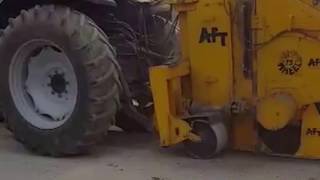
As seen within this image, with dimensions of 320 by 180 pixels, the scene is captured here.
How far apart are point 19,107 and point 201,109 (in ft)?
5.41

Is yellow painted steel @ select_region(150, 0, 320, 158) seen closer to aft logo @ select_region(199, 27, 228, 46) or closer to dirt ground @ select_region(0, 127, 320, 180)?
aft logo @ select_region(199, 27, 228, 46)

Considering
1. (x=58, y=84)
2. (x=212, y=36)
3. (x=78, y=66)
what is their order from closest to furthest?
(x=212, y=36)
(x=78, y=66)
(x=58, y=84)

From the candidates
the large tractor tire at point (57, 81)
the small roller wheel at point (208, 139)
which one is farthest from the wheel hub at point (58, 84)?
the small roller wheel at point (208, 139)

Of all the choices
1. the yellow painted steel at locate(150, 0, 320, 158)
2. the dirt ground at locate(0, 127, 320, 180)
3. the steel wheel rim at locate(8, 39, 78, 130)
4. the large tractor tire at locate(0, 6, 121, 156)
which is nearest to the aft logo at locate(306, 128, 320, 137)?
the yellow painted steel at locate(150, 0, 320, 158)

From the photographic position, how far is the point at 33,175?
6.91 meters

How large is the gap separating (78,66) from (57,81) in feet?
1.45

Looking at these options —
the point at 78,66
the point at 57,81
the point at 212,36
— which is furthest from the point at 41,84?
the point at 212,36

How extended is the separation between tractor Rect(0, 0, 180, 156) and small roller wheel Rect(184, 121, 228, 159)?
73cm

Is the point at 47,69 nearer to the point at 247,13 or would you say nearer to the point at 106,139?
the point at 106,139

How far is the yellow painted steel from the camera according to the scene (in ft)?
22.0

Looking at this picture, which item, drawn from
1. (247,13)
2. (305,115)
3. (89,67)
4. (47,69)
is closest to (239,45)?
(247,13)

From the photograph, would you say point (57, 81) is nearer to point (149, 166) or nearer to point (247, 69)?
point (149, 166)

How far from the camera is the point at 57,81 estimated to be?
7.54 metres

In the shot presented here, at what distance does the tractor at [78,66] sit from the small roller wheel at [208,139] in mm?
734
